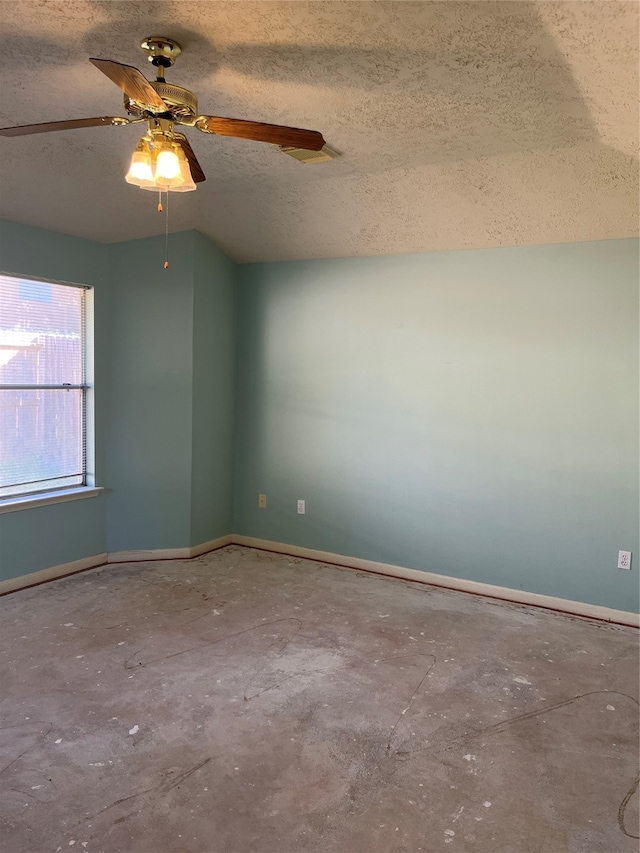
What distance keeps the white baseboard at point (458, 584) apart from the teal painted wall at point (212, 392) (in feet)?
1.51

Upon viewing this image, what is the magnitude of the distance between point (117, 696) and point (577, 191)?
3.39 meters

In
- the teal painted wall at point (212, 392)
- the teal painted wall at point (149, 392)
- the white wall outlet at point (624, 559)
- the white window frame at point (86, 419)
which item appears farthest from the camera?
the teal painted wall at point (212, 392)

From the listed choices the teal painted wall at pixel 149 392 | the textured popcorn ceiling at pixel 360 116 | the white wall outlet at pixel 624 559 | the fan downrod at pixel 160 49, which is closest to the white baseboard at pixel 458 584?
the white wall outlet at pixel 624 559

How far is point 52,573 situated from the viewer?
417 centimetres

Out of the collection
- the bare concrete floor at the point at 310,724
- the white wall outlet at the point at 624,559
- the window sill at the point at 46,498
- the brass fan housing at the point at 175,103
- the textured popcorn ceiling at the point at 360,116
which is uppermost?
the textured popcorn ceiling at the point at 360,116

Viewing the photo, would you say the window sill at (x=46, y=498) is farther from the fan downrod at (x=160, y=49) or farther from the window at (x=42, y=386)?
the fan downrod at (x=160, y=49)

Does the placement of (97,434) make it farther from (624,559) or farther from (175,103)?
(624,559)

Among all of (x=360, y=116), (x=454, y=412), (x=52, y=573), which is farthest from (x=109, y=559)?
(x=360, y=116)

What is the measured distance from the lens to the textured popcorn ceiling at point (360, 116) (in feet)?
6.59

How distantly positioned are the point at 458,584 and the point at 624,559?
105 cm

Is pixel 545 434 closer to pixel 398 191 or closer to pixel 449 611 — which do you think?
pixel 449 611

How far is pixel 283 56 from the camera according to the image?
2240mm

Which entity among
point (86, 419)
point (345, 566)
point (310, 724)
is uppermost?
point (86, 419)

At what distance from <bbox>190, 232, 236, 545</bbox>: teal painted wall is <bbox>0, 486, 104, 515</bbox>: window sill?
0.74m
